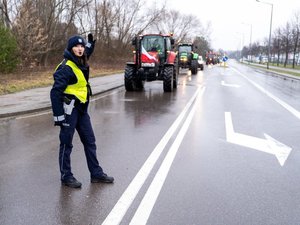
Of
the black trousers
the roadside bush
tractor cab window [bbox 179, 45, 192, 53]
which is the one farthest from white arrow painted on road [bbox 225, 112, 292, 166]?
tractor cab window [bbox 179, 45, 192, 53]

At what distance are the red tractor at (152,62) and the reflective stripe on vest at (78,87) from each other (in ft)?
42.1

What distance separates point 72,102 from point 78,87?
0.71 feet

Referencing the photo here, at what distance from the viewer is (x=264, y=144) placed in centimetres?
800

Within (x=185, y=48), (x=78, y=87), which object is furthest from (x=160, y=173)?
(x=185, y=48)

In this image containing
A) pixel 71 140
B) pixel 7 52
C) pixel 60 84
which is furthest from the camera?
pixel 7 52

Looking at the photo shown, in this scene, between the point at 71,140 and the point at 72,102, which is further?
the point at 71,140

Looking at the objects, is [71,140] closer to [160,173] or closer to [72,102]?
[72,102]

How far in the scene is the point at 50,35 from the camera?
125 ft

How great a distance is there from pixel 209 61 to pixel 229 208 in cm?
6979

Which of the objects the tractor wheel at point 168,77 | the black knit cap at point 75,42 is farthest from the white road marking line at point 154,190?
the tractor wheel at point 168,77

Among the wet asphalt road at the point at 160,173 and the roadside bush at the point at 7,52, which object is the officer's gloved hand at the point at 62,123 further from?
the roadside bush at the point at 7,52

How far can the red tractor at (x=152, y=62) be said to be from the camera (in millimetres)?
18203

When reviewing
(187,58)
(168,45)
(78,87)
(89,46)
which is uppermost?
(89,46)

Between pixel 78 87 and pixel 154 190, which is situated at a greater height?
pixel 78 87
